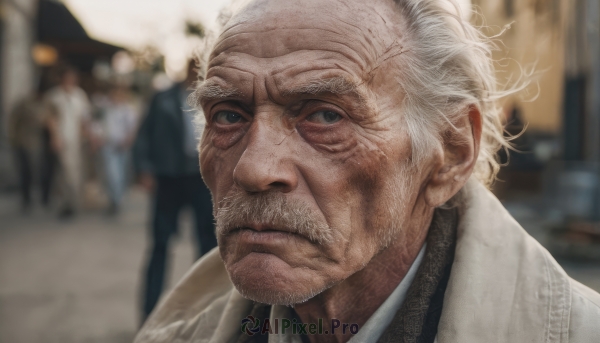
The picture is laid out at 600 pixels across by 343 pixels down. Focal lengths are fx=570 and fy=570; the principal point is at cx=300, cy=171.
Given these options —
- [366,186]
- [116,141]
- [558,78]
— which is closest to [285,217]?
[366,186]

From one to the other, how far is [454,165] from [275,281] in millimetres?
696

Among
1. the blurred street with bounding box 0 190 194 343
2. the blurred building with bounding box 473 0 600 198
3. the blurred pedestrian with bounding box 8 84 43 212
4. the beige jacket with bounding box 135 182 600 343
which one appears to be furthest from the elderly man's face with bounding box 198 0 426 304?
the blurred pedestrian with bounding box 8 84 43 212

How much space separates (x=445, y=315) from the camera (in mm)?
1548

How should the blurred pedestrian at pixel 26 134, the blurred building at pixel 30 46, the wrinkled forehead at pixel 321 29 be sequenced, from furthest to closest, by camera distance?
the blurred building at pixel 30 46 → the blurred pedestrian at pixel 26 134 → the wrinkled forehead at pixel 321 29

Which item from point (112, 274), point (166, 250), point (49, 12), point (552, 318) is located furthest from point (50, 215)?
point (552, 318)

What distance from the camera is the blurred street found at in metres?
4.51

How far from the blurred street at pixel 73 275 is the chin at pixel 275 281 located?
3.14 meters

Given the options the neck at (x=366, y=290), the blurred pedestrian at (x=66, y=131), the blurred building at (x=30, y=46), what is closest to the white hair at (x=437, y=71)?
the neck at (x=366, y=290)

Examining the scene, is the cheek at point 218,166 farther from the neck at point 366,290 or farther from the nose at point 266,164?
the neck at point 366,290

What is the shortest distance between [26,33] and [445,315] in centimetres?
1516

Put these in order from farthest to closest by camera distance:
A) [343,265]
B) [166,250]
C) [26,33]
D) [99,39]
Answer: [99,39], [26,33], [166,250], [343,265]

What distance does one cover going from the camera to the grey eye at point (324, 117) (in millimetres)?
Result: 1624

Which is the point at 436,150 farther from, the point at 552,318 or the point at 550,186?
the point at 550,186

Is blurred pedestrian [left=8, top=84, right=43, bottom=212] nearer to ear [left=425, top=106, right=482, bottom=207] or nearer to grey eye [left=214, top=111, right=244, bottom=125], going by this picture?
grey eye [left=214, top=111, right=244, bottom=125]
